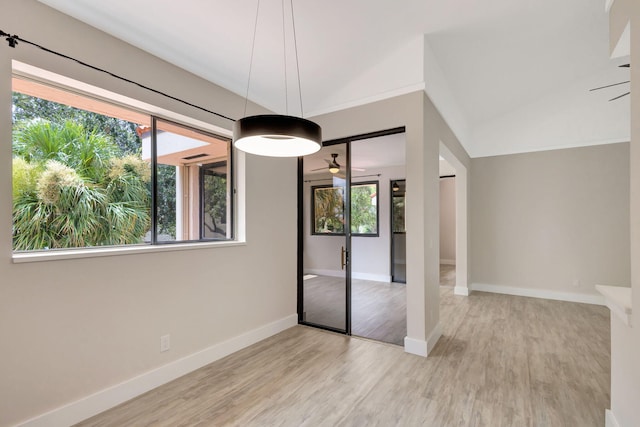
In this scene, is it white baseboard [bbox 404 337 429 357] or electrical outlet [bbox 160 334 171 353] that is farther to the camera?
white baseboard [bbox 404 337 429 357]

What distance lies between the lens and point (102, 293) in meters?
2.13

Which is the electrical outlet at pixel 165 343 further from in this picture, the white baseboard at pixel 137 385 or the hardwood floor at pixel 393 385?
the hardwood floor at pixel 393 385

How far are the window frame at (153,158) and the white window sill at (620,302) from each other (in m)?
3.02

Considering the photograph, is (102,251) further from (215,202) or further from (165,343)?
(215,202)

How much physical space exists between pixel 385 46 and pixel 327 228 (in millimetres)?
2580

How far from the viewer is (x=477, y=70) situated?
151 inches

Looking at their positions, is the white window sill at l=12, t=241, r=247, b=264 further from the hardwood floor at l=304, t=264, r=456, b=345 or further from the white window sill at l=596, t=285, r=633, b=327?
the white window sill at l=596, t=285, r=633, b=327

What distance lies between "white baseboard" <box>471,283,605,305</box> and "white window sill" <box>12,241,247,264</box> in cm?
Answer: 530

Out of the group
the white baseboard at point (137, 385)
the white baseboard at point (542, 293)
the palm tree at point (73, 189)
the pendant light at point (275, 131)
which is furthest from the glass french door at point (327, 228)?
the white baseboard at point (542, 293)

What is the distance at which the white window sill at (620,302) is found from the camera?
5.33ft

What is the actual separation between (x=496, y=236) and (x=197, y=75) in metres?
5.79

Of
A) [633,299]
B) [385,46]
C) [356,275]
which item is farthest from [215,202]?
[356,275]

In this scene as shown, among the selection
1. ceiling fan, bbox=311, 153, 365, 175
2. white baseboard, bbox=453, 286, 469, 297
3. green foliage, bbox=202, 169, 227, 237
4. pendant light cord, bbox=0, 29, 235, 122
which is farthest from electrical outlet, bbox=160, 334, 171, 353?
white baseboard, bbox=453, 286, 469, 297

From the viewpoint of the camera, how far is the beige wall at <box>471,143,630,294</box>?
15.8ft
